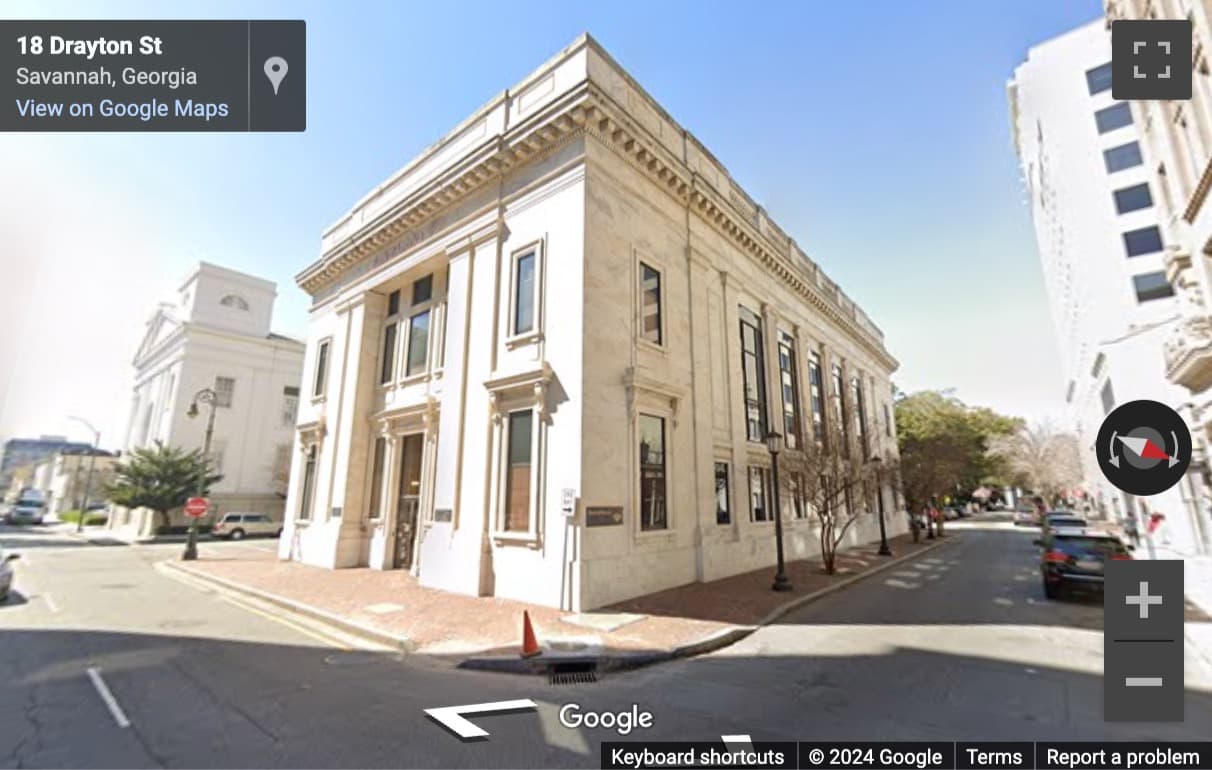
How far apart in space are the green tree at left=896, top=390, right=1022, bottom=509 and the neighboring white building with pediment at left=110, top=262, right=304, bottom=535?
4378 centimetres

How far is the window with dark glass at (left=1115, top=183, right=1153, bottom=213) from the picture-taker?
35.9 metres

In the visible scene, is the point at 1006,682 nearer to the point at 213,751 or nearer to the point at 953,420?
the point at 213,751

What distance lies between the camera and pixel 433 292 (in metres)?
18.2

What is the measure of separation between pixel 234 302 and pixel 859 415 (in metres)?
47.7

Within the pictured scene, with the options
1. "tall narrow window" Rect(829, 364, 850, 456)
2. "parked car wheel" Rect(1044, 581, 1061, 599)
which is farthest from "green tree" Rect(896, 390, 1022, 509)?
"parked car wheel" Rect(1044, 581, 1061, 599)

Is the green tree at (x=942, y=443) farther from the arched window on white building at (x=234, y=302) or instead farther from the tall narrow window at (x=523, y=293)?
the arched window on white building at (x=234, y=302)

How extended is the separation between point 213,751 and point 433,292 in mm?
15249

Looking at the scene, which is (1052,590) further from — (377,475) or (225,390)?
(225,390)

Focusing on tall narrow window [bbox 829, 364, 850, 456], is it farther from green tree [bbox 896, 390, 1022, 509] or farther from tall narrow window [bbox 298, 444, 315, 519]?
tall narrow window [bbox 298, 444, 315, 519]

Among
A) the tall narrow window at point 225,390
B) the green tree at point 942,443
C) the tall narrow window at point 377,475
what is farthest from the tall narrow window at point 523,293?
the tall narrow window at point 225,390

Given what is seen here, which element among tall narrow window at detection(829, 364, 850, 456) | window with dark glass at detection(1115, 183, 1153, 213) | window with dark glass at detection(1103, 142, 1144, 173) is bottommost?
tall narrow window at detection(829, 364, 850, 456)

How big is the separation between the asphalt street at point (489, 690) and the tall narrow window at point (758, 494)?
22.2 feet

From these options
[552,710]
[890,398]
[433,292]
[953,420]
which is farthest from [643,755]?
[953,420]

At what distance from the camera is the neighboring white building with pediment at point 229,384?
38562 mm
